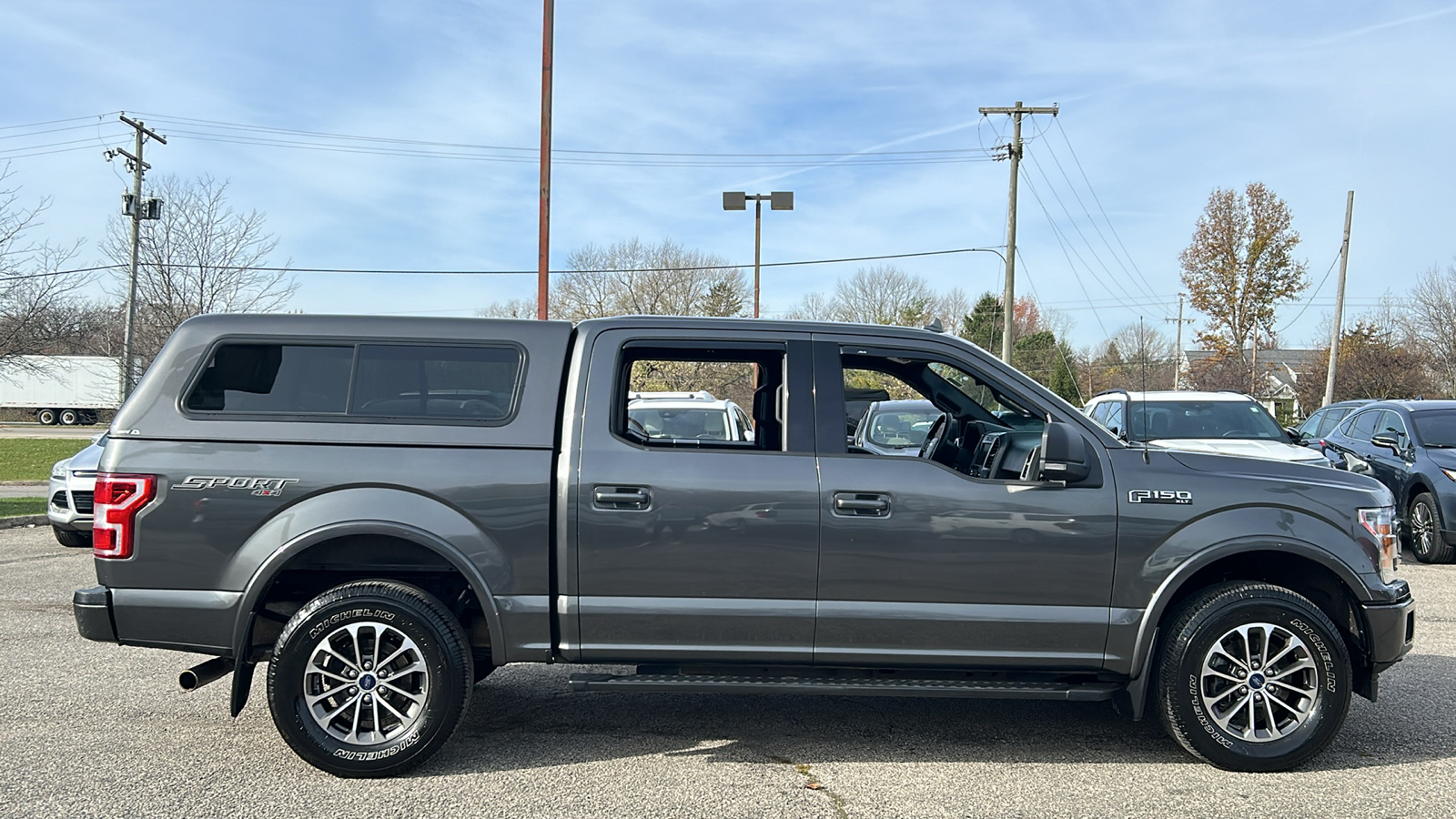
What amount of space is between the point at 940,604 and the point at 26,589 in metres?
8.11

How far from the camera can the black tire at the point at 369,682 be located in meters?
4.20

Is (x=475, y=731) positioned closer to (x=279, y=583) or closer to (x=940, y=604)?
(x=279, y=583)

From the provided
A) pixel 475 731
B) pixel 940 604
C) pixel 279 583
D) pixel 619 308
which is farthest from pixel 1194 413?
pixel 619 308

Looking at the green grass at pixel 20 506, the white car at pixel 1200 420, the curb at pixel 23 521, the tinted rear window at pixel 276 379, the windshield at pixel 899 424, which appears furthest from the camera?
the green grass at pixel 20 506

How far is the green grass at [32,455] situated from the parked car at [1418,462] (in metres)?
20.7

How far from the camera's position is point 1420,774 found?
4254mm

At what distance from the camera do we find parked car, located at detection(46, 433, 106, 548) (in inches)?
345

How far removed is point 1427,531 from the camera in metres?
10.2

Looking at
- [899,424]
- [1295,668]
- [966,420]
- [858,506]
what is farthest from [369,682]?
[899,424]

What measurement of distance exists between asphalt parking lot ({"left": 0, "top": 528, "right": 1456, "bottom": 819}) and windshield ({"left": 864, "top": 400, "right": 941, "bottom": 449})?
23.6ft

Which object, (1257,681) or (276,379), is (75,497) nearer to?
(276,379)

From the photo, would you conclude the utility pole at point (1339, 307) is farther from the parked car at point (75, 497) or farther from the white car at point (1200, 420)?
the parked car at point (75, 497)

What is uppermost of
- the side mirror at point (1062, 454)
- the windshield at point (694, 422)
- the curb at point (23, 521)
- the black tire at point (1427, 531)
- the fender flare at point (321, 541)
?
the side mirror at point (1062, 454)

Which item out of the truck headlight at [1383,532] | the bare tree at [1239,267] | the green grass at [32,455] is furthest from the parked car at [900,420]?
the bare tree at [1239,267]
